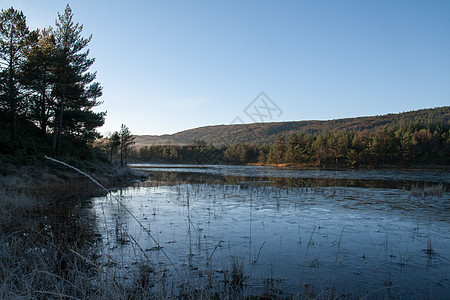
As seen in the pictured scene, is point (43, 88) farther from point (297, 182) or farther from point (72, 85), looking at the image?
point (297, 182)

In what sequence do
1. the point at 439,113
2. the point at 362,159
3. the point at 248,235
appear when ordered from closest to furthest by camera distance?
the point at 248,235
the point at 362,159
the point at 439,113

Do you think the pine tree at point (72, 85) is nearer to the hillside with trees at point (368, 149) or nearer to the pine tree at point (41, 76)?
the pine tree at point (41, 76)

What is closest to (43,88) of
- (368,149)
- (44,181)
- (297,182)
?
(44,181)

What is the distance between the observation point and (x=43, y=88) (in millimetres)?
26500

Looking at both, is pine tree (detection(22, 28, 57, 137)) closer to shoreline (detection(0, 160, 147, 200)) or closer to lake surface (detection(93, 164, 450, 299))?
shoreline (detection(0, 160, 147, 200))

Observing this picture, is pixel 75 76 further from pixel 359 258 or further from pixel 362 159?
pixel 362 159

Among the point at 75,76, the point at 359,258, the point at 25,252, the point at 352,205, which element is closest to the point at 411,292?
the point at 359,258

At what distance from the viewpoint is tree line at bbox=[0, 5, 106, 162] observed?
23969mm

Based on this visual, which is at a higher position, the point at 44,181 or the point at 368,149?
the point at 368,149

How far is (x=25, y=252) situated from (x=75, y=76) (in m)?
23.8

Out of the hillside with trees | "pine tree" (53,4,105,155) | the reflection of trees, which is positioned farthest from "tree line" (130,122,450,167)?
"pine tree" (53,4,105,155)

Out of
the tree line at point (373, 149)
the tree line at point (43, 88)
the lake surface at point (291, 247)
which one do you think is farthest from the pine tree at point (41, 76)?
the tree line at point (373, 149)

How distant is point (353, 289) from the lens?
5.12 meters

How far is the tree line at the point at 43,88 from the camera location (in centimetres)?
2397
